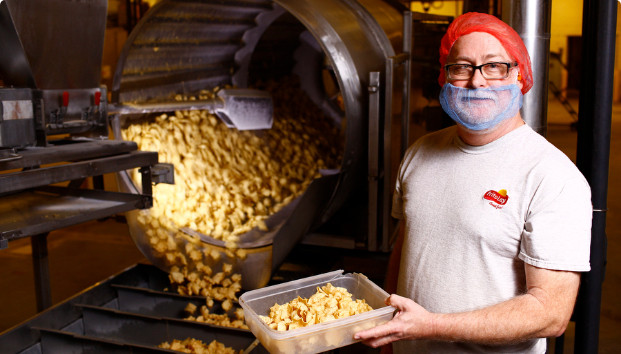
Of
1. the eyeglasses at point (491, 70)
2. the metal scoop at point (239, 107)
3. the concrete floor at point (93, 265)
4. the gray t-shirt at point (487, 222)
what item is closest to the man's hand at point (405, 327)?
the gray t-shirt at point (487, 222)

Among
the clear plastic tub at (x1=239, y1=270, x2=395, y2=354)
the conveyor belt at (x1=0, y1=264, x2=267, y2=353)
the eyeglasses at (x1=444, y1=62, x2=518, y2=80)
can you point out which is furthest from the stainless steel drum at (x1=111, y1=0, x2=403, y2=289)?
the eyeglasses at (x1=444, y1=62, x2=518, y2=80)

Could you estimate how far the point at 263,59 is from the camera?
3.43 metres

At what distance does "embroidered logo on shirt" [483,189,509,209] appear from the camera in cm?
115

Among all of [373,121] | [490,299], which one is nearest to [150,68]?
[373,121]

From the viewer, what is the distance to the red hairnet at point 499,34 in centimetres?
117

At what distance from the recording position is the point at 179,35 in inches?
108

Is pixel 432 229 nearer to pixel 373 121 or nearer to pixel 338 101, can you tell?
pixel 373 121

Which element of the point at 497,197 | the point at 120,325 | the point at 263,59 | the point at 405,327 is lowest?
the point at 120,325

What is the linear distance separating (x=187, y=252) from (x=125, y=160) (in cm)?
73

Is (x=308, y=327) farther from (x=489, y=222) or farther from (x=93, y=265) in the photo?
(x=93, y=265)

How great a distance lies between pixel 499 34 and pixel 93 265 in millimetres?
3459

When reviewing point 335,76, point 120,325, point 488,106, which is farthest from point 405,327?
point 335,76

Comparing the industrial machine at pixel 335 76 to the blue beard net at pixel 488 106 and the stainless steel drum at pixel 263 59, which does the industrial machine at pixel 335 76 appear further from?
the blue beard net at pixel 488 106

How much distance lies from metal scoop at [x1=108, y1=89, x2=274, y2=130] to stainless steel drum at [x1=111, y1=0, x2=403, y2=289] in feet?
0.89
